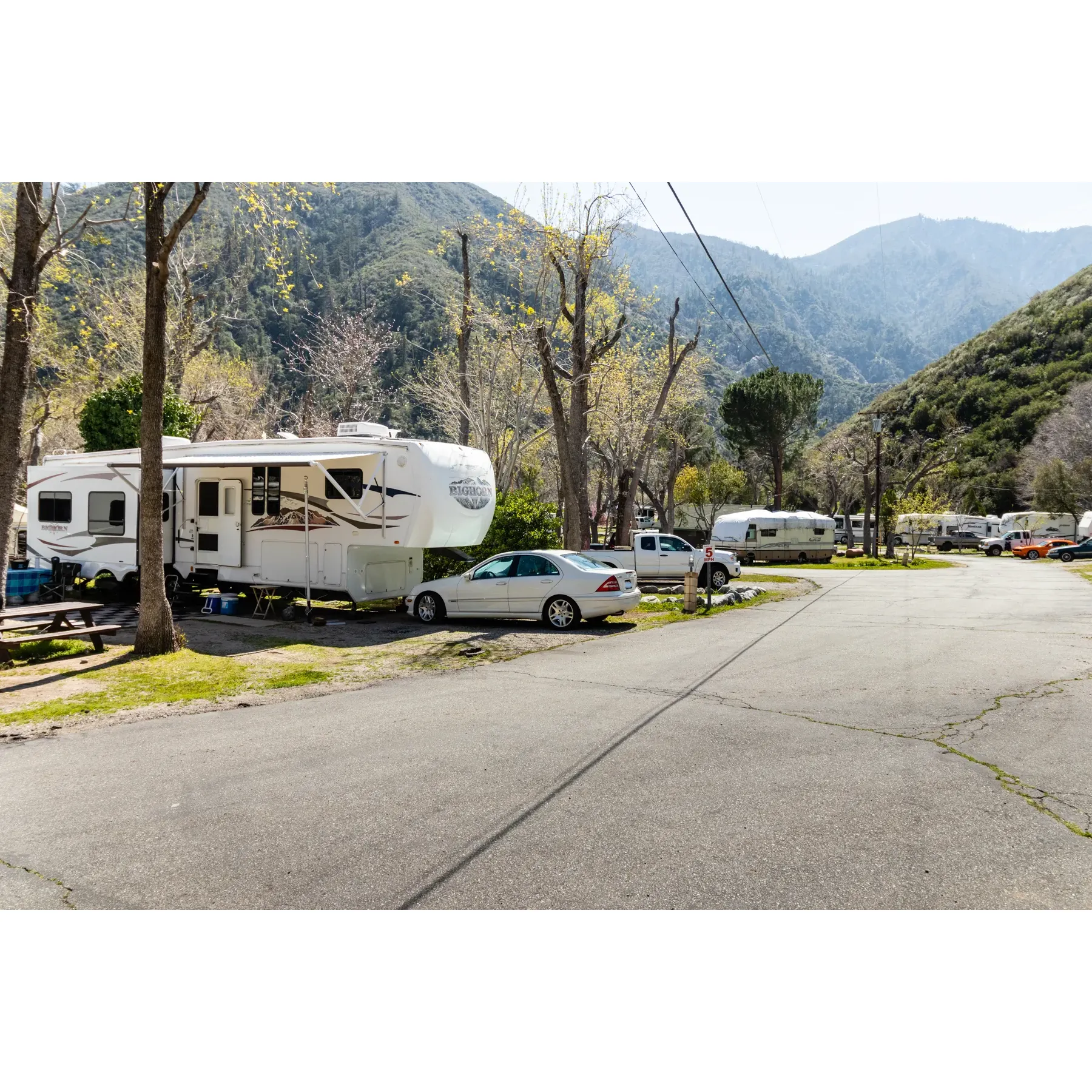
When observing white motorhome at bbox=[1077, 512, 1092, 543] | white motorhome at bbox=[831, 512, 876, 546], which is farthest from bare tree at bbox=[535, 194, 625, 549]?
white motorhome at bbox=[831, 512, 876, 546]

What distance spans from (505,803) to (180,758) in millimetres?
2971

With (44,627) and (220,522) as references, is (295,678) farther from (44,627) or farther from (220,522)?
(220,522)

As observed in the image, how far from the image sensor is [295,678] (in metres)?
9.84

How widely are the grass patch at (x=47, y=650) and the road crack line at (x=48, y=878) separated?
702cm

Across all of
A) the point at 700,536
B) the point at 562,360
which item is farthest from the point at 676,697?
the point at 700,536

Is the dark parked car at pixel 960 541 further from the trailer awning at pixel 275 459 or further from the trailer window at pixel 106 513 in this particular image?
the trailer window at pixel 106 513

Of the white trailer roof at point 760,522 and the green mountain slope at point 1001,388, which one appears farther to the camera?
the green mountain slope at point 1001,388

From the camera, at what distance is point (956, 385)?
7669 cm

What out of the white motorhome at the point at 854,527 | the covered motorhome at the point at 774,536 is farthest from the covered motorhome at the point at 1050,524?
the covered motorhome at the point at 774,536

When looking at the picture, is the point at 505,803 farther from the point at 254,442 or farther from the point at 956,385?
the point at 956,385

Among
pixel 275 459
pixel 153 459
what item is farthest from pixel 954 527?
pixel 153 459

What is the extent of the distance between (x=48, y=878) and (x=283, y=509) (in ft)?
38.8

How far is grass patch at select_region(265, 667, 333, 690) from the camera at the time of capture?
9.46 metres

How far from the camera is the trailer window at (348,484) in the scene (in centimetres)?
1457
